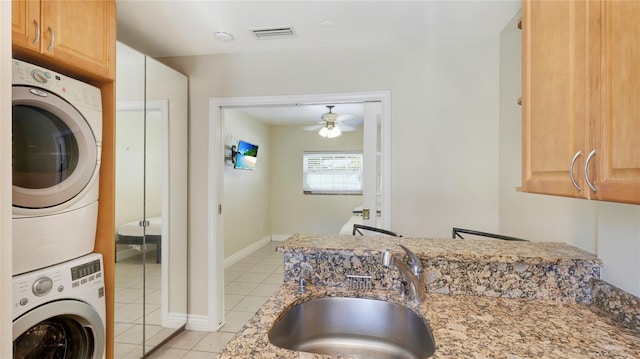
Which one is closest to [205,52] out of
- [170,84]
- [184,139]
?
[170,84]

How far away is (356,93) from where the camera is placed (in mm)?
2602

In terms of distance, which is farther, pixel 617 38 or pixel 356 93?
pixel 356 93

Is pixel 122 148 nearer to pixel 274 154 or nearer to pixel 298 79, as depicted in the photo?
pixel 298 79

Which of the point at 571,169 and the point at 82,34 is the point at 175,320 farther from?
the point at 571,169

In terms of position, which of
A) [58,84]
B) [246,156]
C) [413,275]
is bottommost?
[413,275]

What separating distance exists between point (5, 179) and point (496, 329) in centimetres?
156

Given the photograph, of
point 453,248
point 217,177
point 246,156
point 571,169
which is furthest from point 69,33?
point 246,156

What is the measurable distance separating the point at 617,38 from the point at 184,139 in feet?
9.00

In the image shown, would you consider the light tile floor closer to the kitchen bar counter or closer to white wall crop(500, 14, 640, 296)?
the kitchen bar counter

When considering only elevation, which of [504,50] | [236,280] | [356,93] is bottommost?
[236,280]

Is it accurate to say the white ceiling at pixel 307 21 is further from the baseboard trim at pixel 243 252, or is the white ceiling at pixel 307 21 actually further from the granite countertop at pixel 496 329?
the baseboard trim at pixel 243 252

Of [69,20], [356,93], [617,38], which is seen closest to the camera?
[617,38]

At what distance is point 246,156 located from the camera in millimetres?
5145

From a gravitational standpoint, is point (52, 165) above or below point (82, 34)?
below
